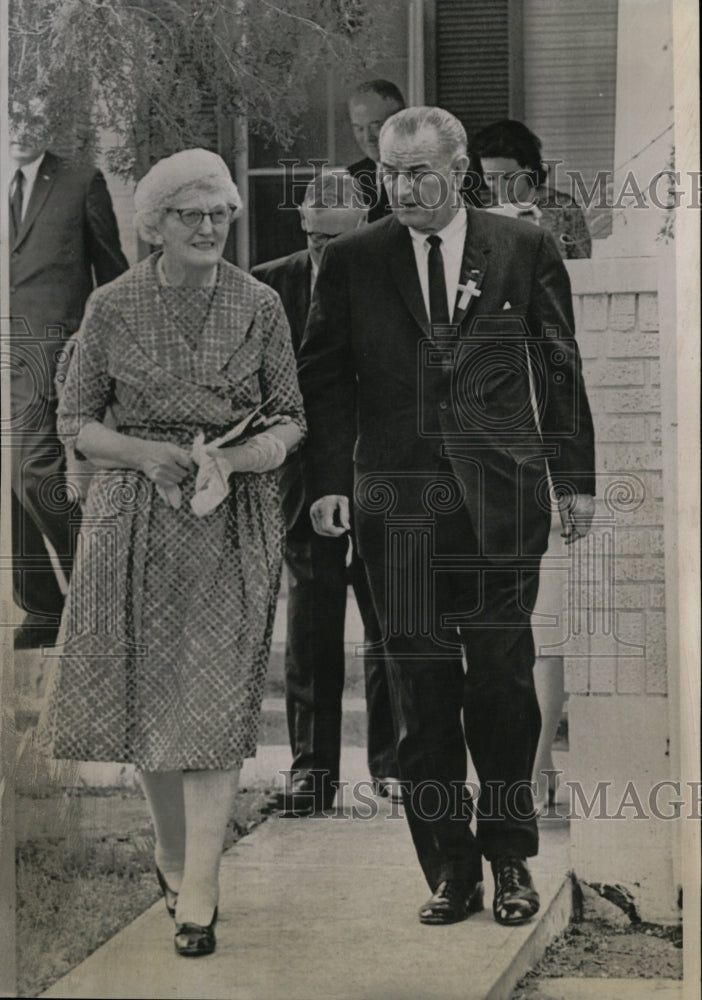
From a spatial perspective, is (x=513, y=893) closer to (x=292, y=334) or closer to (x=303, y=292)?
(x=292, y=334)

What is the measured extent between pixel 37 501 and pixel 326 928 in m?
1.69

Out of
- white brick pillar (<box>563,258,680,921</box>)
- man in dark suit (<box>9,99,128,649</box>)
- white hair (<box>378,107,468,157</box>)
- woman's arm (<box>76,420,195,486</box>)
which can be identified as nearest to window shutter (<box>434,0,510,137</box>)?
white hair (<box>378,107,468,157</box>)

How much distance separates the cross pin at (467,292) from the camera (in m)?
4.52

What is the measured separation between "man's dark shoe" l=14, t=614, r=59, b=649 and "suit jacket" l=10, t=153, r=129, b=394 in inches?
30.5

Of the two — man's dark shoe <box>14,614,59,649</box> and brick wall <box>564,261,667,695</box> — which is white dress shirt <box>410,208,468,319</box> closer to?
brick wall <box>564,261,667,695</box>

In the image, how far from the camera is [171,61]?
468 cm

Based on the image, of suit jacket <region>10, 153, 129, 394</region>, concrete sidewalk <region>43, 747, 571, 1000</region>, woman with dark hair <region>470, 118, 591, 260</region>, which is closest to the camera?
concrete sidewalk <region>43, 747, 571, 1000</region>

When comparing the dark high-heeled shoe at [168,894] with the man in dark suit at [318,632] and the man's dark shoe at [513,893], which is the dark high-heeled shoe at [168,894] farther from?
the man's dark shoe at [513,893]

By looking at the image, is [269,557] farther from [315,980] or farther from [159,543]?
[315,980]

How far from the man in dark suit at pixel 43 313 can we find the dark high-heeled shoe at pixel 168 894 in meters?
0.85

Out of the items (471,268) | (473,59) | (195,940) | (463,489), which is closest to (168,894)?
(195,940)

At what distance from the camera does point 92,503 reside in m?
4.63

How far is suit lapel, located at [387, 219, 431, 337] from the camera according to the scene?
455cm

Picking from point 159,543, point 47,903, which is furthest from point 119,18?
point 47,903
